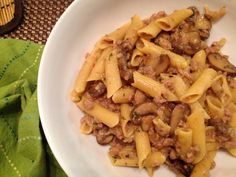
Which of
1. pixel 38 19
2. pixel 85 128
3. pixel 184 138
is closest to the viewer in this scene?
pixel 184 138

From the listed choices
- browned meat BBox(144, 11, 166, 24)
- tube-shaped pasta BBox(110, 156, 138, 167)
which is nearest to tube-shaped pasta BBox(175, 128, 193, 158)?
tube-shaped pasta BBox(110, 156, 138, 167)

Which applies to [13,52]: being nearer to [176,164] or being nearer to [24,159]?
[24,159]

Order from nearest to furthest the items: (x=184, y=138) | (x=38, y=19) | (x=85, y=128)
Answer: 1. (x=184, y=138)
2. (x=85, y=128)
3. (x=38, y=19)

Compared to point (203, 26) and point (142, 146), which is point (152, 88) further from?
point (203, 26)

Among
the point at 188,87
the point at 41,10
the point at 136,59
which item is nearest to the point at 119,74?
the point at 136,59

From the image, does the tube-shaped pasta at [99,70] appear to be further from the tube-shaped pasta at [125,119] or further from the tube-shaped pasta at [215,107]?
the tube-shaped pasta at [215,107]

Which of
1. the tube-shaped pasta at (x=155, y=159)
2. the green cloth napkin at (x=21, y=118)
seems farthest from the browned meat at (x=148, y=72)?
the green cloth napkin at (x=21, y=118)

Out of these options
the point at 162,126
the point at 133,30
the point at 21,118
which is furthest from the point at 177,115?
the point at 21,118
